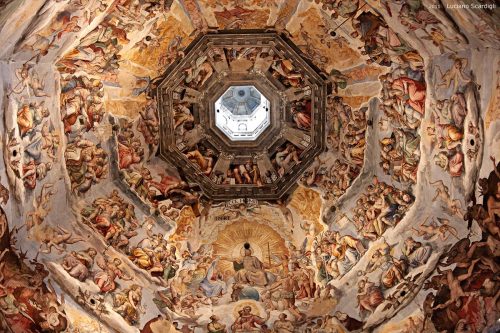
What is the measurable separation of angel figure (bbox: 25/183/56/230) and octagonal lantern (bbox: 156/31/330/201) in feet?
9.71

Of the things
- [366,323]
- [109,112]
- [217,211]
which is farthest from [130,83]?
[366,323]

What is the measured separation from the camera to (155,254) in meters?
16.5

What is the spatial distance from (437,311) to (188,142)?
6.71 m

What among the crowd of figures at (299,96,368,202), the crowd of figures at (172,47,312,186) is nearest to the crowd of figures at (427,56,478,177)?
the crowd of figures at (299,96,368,202)

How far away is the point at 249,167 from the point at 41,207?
16.3 ft

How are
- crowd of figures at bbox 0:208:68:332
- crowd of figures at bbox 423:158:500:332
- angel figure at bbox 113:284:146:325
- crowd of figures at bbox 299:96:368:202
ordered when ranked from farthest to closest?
crowd of figures at bbox 299:96:368:202 < angel figure at bbox 113:284:146:325 < crowd of figures at bbox 0:208:68:332 < crowd of figures at bbox 423:158:500:332

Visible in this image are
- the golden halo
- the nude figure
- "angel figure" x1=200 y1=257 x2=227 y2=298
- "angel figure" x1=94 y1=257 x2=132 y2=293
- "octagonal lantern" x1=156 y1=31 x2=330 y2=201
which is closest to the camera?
the nude figure

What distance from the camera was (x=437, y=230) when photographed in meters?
14.8

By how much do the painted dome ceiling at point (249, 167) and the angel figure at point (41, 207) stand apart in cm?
5

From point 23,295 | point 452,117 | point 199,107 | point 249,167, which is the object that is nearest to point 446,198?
point 452,117

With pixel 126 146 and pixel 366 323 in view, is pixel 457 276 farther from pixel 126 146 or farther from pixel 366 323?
pixel 126 146

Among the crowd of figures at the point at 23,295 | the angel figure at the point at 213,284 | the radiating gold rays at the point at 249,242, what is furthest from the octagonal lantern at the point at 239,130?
the crowd of figures at the point at 23,295

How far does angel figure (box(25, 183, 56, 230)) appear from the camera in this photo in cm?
1455

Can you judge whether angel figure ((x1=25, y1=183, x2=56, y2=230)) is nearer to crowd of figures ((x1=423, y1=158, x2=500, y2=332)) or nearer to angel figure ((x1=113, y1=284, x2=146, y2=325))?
angel figure ((x1=113, y1=284, x2=146, y2=325))
